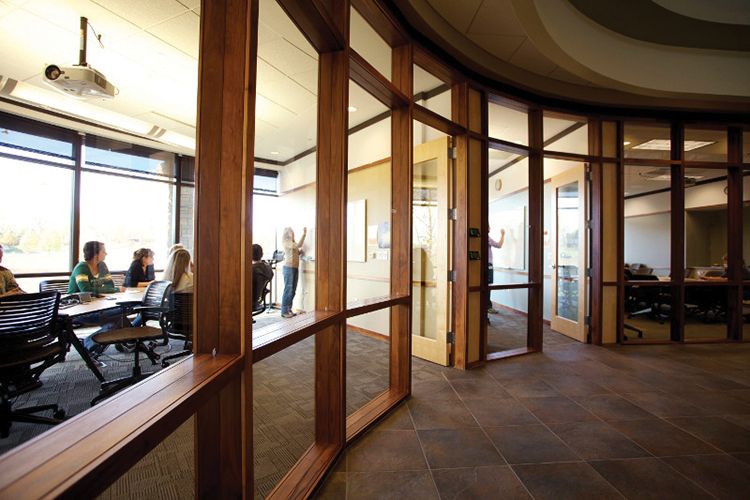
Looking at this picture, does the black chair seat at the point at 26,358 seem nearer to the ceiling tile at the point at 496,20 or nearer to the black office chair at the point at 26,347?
the black office chair at the point at 26,347

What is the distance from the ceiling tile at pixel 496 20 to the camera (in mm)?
3105

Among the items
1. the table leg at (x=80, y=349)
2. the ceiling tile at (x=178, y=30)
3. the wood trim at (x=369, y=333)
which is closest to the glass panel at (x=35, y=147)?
the table leg at (x=80, y=349)

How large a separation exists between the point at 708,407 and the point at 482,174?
2.98 meters

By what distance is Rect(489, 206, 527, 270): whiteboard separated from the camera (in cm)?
541

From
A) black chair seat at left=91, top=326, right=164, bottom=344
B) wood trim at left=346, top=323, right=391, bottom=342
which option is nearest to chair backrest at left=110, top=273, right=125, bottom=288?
black chair seat at left=91, top=326, right=164, bottom=344

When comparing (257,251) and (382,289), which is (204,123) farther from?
(382,289)

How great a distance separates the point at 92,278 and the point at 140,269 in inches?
8.7

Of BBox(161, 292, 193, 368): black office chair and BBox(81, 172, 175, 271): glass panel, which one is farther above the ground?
BBox(81, 172, 175, 271): glass panel

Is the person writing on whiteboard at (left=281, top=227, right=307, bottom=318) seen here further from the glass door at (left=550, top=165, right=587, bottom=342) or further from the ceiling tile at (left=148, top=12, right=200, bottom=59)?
the glass door at (left=550, top=165, right=587, bottom=342)

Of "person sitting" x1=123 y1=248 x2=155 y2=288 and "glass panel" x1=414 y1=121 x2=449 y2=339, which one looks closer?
"person sitting" x1=123 y1=248 x2=155 y2=288

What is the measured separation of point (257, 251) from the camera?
64.9 inches

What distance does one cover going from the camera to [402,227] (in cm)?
305

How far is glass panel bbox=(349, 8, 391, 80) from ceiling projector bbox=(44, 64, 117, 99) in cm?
192

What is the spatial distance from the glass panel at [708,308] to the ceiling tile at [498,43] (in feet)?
16.3
